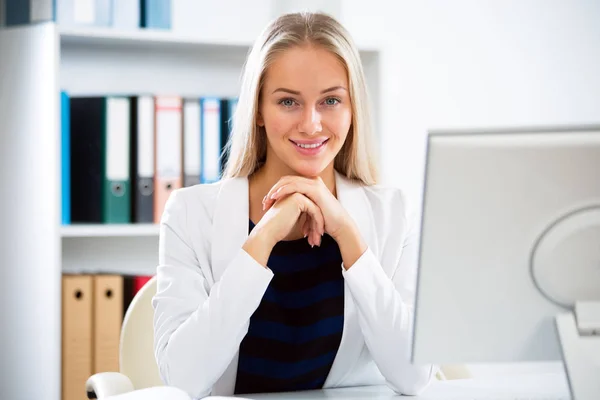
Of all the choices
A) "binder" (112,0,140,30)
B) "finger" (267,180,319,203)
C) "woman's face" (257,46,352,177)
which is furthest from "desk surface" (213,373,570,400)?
"binder" (112,0,140,30)

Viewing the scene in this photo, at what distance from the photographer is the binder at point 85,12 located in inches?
80.7

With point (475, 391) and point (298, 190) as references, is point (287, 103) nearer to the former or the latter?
point (298, 190)

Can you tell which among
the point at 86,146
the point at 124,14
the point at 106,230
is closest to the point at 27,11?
the point at 124,14

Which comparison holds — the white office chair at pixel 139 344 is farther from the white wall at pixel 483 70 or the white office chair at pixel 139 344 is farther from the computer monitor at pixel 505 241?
the white wall at pixel 483 70

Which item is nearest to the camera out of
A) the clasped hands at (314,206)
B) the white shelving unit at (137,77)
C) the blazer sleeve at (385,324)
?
the blazer sleeve at (385,324)

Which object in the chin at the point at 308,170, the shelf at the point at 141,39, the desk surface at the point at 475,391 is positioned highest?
the shelf at the point at 141,39

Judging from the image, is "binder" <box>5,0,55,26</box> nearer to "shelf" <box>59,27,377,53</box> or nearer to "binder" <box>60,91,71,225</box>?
"shelf" <box>59,27,377,53</box>

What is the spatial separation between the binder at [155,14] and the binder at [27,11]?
0.27 m

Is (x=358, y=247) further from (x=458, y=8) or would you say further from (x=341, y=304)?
(x=458, y=8)

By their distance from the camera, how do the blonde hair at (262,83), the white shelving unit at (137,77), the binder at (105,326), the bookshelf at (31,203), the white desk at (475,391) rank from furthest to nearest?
the white shelving unit at (137,77)
the binder at (105,326)
the bookshelf at (31,203)
the blonde hair at (262,83)
the white desk at (475,391)

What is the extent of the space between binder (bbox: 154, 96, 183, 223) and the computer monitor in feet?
4.60

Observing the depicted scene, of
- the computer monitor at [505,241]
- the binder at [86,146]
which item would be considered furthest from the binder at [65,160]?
the computer monitor at [505,241]

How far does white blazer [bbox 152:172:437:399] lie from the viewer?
3.89 feet

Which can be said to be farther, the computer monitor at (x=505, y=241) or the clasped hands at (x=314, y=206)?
the clasped hands at (x=314, y=206)
